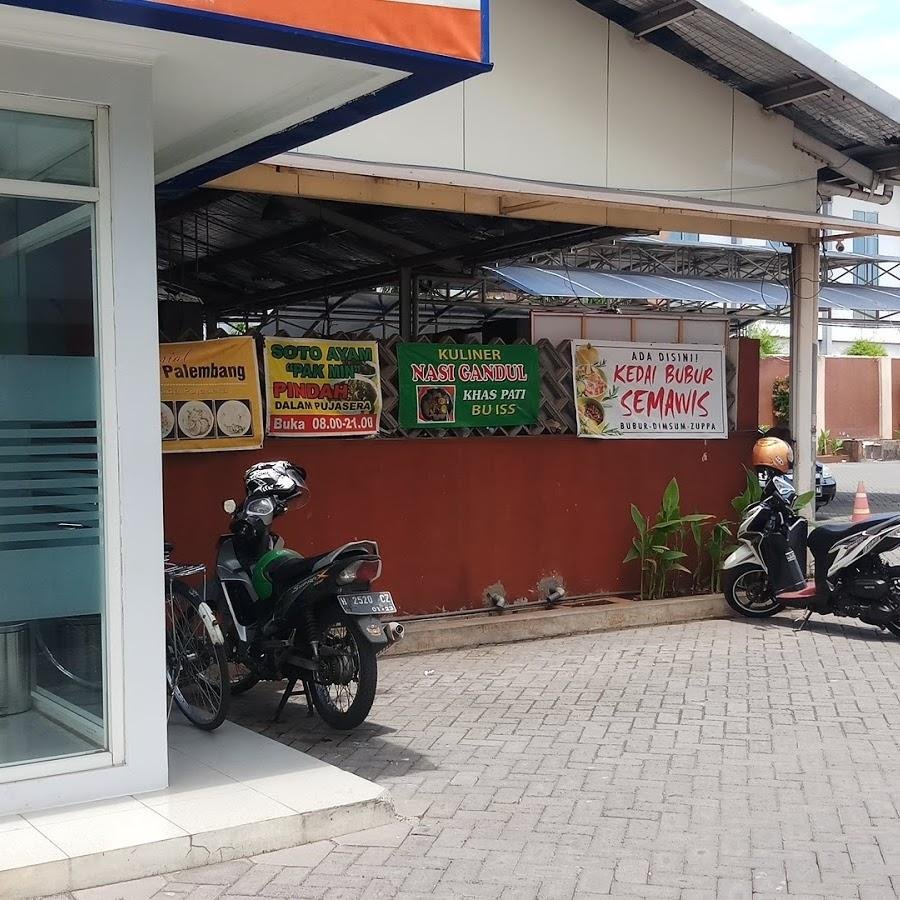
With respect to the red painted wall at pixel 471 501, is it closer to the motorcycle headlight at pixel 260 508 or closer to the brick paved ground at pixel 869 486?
the motorcycle headlight at pixel 260 508

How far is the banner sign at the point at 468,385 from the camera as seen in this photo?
894 cm

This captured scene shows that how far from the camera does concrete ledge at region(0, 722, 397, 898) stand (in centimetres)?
440

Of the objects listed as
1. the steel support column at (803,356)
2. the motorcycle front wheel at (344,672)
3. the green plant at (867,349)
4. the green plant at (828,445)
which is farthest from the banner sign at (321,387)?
the green plant at (867,349)

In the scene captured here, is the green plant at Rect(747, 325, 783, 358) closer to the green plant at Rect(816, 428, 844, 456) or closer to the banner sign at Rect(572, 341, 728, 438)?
the green plant at Rect(816, 428, 844, 456)

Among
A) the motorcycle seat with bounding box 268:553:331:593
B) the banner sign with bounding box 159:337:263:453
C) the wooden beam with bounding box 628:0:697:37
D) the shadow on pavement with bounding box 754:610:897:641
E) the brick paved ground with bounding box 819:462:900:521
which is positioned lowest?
the shadow on pavement with bounding box 754:610:897:641

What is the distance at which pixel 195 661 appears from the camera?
6.36 metres

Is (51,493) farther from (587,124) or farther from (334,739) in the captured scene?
(587,124)

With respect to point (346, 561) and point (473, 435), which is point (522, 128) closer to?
point (473, 435)

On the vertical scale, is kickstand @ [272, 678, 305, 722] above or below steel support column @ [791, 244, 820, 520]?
below

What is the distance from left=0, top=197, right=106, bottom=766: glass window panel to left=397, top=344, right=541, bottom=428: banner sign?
401cm

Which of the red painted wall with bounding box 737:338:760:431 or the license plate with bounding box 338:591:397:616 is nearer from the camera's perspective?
the license plate with bounding box 338:591:397:616

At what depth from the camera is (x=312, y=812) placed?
4938 millimetres

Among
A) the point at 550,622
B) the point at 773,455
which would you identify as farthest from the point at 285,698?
the point at 773,455

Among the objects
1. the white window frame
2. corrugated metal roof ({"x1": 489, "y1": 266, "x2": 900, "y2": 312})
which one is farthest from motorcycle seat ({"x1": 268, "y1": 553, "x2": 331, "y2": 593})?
corrugated metal roof ({"x1": 489, "y1": 266, "x2": 900, "y2": 312})
